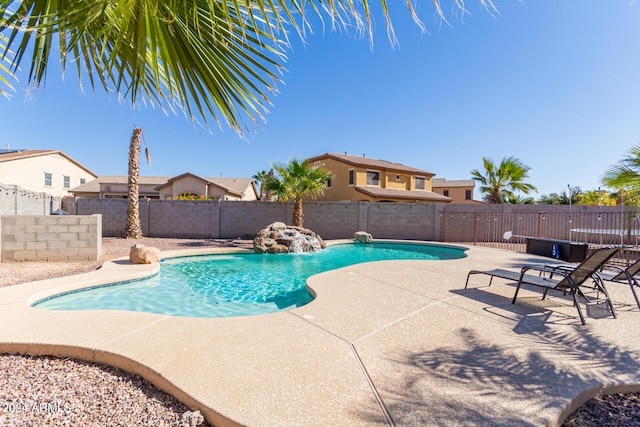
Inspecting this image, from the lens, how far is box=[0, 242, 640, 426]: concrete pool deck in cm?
221

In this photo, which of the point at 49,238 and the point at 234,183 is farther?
the point at 234,183

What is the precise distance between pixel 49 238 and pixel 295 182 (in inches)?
395

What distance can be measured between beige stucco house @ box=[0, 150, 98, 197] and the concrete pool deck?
30201 mm

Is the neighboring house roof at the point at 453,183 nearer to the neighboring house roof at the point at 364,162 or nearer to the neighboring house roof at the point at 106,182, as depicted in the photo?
the neighboring house roof at the point at 364,162

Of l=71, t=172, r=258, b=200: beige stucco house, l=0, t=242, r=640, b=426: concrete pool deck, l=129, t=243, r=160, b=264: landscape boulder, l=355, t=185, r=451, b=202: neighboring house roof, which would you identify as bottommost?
l=0, t=242, r=640, b=426: concrete pool deck

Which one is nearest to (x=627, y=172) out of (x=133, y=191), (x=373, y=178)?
(x=133, y=191)

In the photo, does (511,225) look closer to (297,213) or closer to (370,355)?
(297,213)

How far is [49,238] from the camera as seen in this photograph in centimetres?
855

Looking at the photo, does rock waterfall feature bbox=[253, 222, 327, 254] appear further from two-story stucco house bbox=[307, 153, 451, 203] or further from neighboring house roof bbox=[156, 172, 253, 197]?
neighboring house roof bbox=[156, 172, 253, 197]

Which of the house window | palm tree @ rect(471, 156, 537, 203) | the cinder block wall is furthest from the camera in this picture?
the house window

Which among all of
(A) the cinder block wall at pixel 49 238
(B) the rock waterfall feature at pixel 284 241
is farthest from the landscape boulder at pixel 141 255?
(B) the rock waterfall feature at pixel 284 241

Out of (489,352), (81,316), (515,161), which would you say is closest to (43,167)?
(81,316)

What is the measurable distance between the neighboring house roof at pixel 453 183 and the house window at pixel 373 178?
1990 cm

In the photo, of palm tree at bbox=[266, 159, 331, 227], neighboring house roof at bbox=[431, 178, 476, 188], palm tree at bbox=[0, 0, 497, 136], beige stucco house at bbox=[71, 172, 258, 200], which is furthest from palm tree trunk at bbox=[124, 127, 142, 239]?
neighboring house roof at bbox=[431, 178, 476, 188]
